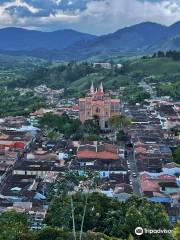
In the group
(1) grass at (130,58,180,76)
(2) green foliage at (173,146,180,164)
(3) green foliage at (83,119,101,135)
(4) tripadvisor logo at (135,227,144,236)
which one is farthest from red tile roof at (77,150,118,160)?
(1) grass at (130,58,180,76)

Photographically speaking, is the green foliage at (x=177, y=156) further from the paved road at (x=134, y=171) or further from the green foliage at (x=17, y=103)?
the green foliage at (x=17, y=103)

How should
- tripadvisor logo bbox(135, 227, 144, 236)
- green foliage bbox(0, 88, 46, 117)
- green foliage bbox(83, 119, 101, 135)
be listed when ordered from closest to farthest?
tripadvisor logo bbox(135, 227, 144, 236), green foliage bbox(83, 119, 101, 135), green foliage bbox(0, 88, 46, 117)

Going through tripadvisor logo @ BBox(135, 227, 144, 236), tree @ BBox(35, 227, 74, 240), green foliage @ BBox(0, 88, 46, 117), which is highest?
tripadvisor logo @ BBox(135, 227, 144, 236)

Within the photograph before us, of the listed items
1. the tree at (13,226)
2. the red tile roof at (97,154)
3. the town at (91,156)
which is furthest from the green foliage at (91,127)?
the tree at (13,226)

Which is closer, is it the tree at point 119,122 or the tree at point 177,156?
the tree at point 177,156

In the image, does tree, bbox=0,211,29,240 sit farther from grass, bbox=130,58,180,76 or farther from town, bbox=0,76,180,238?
grass, bbox=130,58,180,76

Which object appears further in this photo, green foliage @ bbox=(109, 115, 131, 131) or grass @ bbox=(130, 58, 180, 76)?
grass @ bbox=(130, 58, 180, 76)

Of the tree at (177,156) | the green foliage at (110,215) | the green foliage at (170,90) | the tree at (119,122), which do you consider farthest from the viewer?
the green foliage at (170,90)
